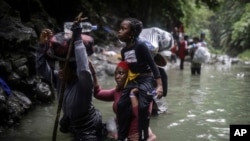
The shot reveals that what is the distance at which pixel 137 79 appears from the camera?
5031mm

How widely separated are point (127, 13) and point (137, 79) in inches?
741

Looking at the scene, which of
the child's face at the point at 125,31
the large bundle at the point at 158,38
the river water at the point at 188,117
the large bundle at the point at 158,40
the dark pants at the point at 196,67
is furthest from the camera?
the dark pants at the point at 196,67

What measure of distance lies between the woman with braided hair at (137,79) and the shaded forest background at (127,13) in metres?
3.83

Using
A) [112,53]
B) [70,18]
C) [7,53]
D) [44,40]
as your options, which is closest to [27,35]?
[7,53]

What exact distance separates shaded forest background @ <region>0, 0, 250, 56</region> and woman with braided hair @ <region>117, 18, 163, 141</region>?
151 inches

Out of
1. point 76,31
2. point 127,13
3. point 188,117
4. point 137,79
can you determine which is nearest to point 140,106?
point 137,79

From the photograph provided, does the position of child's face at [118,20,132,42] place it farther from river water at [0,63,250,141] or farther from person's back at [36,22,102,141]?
river water at [0,63,250,141]

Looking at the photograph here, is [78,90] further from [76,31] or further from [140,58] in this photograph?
[140,58]

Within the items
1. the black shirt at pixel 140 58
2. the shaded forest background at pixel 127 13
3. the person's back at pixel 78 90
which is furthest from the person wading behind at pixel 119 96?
the shaded forest background at pixel 127 13

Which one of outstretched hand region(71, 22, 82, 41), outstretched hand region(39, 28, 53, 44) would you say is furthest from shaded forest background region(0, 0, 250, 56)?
outstretched hand region(71, 22, 82, 41)

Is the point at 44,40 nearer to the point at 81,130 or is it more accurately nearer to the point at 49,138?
the point at 81,130

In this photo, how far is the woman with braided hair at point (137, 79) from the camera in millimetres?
4844

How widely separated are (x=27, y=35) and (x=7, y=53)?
1.79ft

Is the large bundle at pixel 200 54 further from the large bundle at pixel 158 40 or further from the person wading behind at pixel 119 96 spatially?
the person wading behind at pixel 119 96
